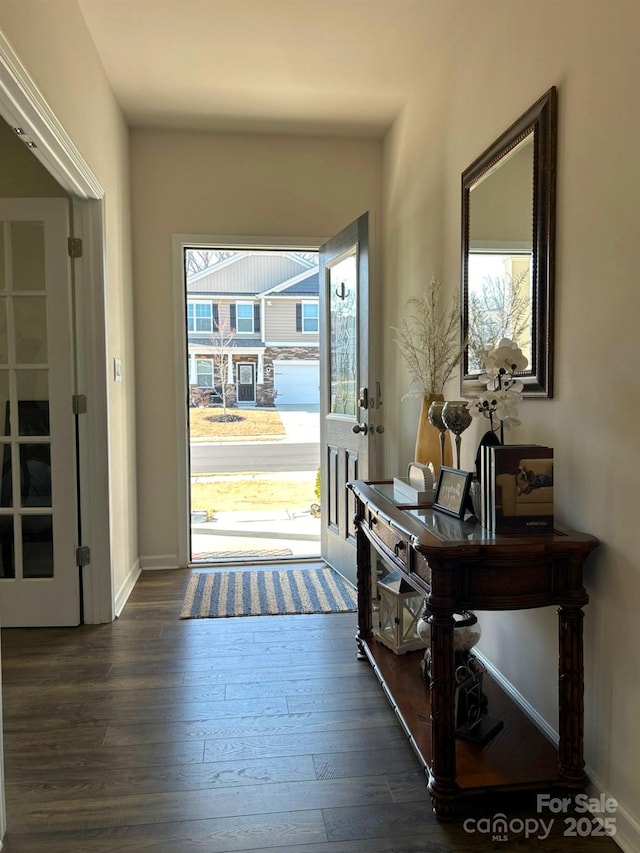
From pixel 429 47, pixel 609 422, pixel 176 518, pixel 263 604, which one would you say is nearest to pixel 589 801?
pixel 609 422

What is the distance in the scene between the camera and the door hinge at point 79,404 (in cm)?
292

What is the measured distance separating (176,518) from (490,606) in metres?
2.67

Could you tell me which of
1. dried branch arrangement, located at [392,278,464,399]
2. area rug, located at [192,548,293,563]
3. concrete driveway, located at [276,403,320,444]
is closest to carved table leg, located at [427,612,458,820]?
dried branch arrangement, located at [392,278,464,399]

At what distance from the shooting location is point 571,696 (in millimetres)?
1605

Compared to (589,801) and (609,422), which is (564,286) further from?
(589,801)

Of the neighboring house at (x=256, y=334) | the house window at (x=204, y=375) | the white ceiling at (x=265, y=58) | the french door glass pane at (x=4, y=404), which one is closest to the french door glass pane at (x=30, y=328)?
the french door glass pane at (x=4, y=404)

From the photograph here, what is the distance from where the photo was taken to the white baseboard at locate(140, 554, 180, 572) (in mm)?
3859

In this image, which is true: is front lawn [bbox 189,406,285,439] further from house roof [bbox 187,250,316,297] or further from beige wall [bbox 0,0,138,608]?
beige wall [bbox 0,0,138,608]

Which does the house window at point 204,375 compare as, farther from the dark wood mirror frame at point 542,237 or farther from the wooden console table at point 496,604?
the wooden console table at point 496,604

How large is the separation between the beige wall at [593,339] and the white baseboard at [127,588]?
1959 millimetres

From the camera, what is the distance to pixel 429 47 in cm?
282

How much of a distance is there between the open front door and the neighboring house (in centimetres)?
512

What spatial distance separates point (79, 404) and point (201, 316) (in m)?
6.38

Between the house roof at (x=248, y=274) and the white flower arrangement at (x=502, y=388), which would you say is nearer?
the white flower arrangement at (x=502, y=388)
